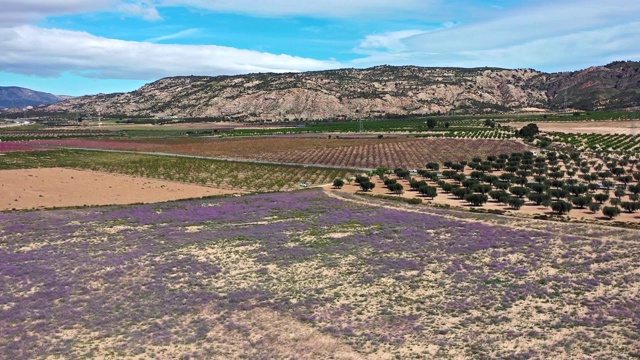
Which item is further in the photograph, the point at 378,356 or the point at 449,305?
the point at 449,305

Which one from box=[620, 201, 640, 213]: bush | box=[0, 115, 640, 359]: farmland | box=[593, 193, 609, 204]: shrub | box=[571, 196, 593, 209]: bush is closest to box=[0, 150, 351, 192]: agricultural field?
box=[0, 115, 640, 359]: farmland

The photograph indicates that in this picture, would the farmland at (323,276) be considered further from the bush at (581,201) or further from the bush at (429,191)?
the bush at (429,191)

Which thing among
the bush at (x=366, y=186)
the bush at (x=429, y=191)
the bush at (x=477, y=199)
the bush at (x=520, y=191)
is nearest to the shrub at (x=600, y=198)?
the bush at (x=520, y=191)

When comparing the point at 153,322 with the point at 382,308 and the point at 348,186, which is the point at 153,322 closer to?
the point at 382,308

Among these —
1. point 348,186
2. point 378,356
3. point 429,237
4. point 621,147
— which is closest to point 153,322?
point 378,356

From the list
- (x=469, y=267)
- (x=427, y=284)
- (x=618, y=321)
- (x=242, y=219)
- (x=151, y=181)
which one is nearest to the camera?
(x=618, y=321)

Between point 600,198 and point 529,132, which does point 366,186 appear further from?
point 529,132

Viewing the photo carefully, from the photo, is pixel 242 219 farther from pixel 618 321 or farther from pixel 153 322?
pixel 618 321

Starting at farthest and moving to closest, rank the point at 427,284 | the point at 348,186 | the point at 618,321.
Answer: the point at 348,186
the point at 427,284
the point at 618,321
